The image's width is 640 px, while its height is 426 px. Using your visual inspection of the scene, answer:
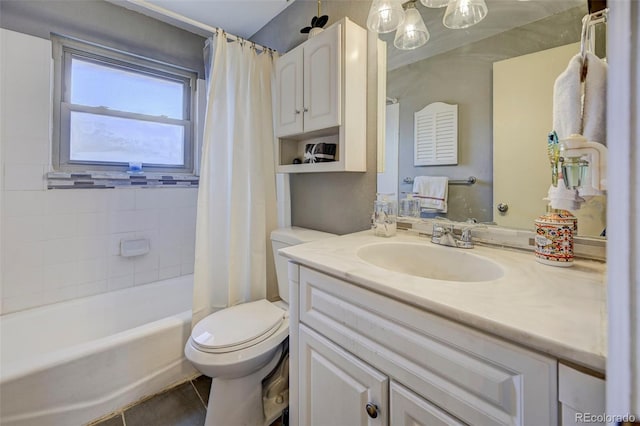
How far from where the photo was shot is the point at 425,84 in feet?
3.92

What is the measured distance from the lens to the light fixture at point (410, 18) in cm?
108

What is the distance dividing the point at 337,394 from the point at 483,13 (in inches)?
55.7

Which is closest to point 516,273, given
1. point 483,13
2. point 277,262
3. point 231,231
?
point 483,13

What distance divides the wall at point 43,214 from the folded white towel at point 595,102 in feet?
7.68

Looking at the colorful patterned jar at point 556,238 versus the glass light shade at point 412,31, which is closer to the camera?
the colorful patterned jar at point 556,238

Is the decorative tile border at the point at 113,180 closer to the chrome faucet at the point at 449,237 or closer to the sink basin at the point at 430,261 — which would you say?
the sink basin at the point at 430,261

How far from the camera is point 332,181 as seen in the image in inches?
63.9

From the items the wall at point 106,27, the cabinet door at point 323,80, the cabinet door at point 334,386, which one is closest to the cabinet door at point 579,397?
the cabinet door at point 334,386

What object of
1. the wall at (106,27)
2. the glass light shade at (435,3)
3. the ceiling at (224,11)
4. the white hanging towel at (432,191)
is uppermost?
the ceiling at (224,11)

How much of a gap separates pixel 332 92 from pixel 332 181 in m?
0.49

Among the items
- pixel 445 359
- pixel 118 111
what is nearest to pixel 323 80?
pixel 445 359

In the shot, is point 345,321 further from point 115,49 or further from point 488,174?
point 115,49

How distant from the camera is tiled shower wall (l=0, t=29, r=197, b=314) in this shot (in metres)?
1.56

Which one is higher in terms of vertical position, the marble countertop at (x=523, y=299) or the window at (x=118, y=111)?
the window at (x=118, y=111)
